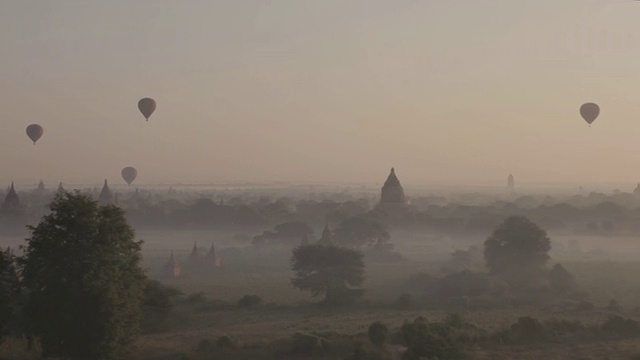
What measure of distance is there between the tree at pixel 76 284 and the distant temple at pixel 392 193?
224 ft

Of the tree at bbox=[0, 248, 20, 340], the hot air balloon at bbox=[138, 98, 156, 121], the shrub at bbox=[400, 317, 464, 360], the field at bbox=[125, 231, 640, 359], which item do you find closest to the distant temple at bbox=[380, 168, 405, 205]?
the field at bbox=[125, 231, 640, 359]

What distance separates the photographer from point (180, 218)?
Result: 10094cm

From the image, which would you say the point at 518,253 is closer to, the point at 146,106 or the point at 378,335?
the point at 378,335

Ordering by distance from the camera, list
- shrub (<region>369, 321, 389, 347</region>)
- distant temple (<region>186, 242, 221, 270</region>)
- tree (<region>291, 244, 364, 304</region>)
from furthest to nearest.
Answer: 1. distant temple (<region>186, 242, 221, 270</region>)
2. tree (<region>291, 244, 364, 304</region>)
3. shrub (<region>369, 321, 389, 347</region>)

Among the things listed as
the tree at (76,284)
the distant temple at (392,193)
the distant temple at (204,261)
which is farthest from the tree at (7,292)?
the distant temple at (392,193)

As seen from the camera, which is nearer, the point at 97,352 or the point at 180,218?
the point at 97,352

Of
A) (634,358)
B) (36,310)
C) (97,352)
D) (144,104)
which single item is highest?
(144,104)

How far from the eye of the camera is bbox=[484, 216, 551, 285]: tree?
3897 centimetres

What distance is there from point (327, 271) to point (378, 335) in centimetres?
1363

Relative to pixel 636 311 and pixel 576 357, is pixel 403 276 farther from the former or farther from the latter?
pixel 576 357

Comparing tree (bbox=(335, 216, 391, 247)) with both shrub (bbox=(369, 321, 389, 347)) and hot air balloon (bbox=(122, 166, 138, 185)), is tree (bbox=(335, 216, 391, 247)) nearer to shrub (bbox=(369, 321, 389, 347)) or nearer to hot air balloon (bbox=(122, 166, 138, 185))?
shrub (bbox=(369, 321, 389, 347))

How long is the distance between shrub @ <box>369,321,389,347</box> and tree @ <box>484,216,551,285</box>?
61.9 ft

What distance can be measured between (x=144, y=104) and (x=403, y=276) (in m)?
32.2

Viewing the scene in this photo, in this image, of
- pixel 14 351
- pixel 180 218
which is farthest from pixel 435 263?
pixel 180 218
